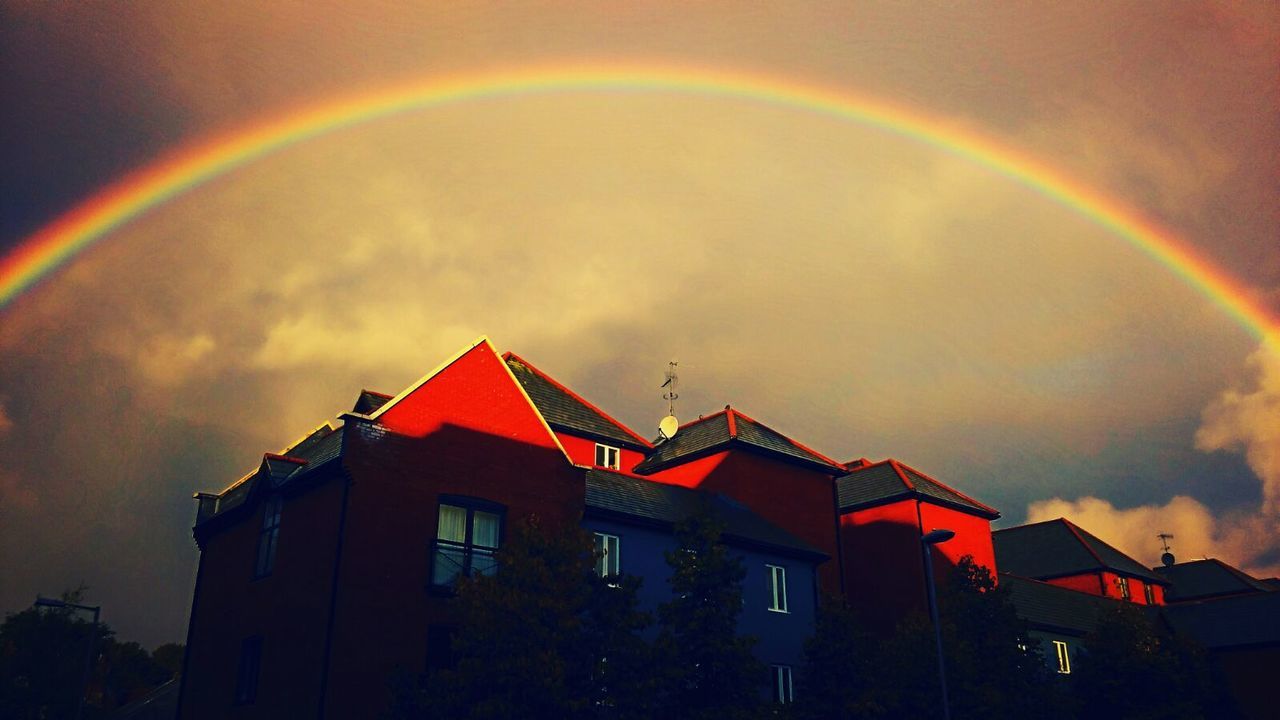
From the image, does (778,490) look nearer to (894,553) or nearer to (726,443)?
(726,443)

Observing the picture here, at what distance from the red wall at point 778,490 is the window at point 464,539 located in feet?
45.9

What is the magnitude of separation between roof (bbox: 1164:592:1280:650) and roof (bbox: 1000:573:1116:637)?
20.4 feet

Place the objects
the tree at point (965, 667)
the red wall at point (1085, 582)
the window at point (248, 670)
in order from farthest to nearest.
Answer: the red wall at point (1085, 582), the tree at point (965, 667), the window at point (248, 670)

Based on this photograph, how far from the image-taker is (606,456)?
128 feet

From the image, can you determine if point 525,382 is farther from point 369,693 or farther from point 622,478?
point 369,693

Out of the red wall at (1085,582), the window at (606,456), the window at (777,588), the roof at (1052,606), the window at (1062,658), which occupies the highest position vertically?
the window at (606,456)

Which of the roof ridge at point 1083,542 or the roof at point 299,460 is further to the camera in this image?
the roof ridge at point 1083,542

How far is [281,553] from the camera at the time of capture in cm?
2661

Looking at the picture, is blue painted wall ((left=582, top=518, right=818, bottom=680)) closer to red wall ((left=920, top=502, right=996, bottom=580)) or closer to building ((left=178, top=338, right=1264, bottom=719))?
building ((left=178, top=338, right=1264, bottom=719))

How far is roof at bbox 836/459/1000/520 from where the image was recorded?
143 feet

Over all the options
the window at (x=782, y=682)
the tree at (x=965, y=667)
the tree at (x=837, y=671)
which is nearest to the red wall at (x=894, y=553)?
the tree at (x=965, y=667)

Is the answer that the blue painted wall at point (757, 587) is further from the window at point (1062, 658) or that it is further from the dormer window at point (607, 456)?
the window at point (1062, 658)

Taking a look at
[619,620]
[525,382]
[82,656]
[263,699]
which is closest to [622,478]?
[525,382]

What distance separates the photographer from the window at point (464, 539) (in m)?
25.1
